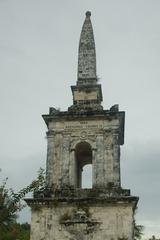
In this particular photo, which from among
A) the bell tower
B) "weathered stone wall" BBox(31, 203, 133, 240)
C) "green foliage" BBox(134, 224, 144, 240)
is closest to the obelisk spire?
the bell tower

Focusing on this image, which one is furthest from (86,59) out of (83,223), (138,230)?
(138,230)

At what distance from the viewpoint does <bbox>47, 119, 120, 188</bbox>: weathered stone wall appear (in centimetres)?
1518

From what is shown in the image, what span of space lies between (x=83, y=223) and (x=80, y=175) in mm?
3110

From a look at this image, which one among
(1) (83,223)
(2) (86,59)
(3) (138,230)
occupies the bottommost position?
(1) (83,223)

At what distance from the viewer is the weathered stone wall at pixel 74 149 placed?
15.2 m

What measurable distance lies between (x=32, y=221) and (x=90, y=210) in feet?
5.96

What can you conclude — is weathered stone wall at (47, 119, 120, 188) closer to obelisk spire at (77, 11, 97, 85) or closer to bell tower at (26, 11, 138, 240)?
bell tower at (26, 11, 138, 240)

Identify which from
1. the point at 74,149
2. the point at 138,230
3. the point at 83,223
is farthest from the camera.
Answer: the point at 138,230

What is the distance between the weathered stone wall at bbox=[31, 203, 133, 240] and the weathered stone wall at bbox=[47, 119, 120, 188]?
857 millimetres

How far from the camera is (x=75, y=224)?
47.4 ft

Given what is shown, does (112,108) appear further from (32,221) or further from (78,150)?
(32,221)

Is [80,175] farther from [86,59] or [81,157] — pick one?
[86,59]

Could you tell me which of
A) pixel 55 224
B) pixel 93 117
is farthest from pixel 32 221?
pixel 93 117

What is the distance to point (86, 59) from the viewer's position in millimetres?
17422
